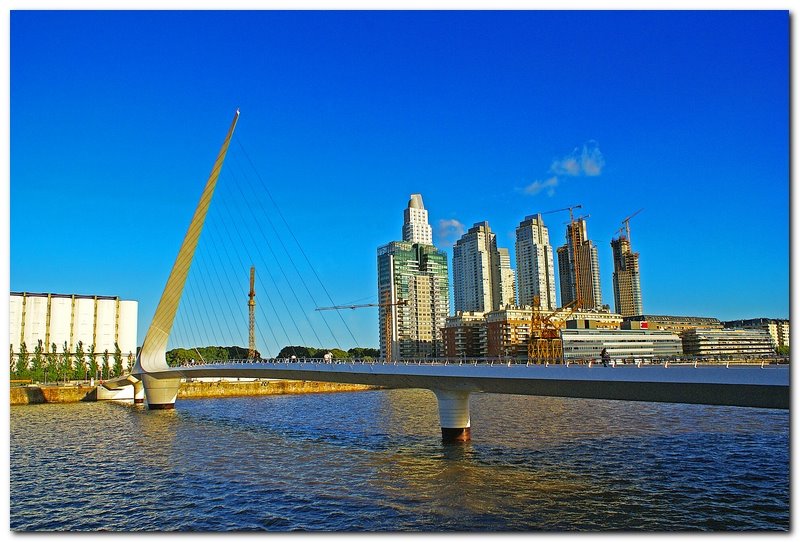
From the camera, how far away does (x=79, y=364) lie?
10425 centimetres

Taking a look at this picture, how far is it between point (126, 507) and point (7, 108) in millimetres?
15166

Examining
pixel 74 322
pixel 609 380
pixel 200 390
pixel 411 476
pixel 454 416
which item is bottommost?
pixel 411 476

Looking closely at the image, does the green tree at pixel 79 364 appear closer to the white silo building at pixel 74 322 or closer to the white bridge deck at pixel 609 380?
the white silo building at pixel 74 322

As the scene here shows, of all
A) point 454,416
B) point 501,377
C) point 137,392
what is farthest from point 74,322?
point 501,377

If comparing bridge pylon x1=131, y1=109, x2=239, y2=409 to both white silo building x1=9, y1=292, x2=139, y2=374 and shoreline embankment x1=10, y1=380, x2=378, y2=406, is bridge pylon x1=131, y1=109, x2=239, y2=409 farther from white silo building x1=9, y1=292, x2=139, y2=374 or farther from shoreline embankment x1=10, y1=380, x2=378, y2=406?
white silo building x1=9, y1=292, x2=139, y2=374

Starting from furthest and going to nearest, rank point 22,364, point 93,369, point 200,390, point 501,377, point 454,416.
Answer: point 93,369, point 22,364, point 200,390, point 454,416, point 501,377

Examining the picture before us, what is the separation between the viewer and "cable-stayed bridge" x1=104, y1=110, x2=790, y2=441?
20625 mm

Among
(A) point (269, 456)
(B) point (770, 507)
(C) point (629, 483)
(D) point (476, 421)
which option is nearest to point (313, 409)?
(D) point (476, 421)

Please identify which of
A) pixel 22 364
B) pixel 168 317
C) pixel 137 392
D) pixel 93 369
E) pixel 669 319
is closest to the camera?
pixel 168 317

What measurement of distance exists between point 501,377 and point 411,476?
6.15m

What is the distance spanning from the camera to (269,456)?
31.5 meters

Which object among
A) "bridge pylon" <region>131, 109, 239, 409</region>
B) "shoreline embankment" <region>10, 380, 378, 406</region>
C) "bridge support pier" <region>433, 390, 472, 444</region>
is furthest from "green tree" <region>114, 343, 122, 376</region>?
"bridge support pier" <region>433, 390, 472, 444</region>

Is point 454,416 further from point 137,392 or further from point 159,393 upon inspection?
point 137,392

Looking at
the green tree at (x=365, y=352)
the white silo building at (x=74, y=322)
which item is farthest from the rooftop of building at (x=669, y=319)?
the white silo building at (x=74, y=322)
